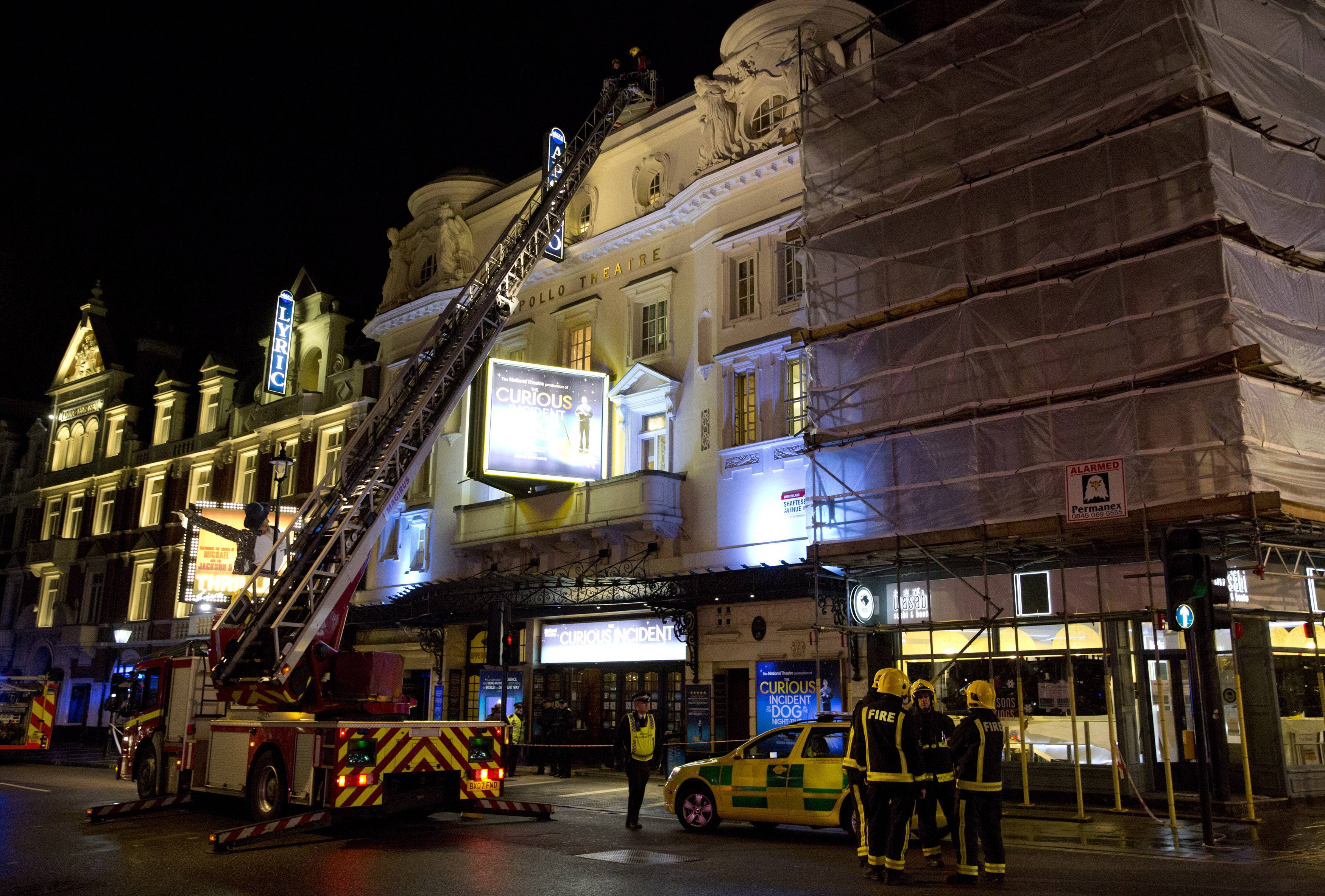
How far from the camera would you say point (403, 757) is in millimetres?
13492

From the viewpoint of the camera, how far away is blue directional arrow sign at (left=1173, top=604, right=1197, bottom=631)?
39.0 feet

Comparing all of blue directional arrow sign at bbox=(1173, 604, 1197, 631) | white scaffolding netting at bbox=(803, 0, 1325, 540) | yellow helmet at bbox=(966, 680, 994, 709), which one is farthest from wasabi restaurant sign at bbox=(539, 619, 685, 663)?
yellow helmet at bbox=(966, 680, 994, 709)

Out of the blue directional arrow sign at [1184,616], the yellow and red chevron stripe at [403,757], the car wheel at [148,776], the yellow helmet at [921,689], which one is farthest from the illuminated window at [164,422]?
the blue directional arrow sign at [1184,616]

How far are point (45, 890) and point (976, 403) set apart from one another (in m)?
13.8

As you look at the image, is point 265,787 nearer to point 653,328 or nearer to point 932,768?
point 932,768

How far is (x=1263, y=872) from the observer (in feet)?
32.2

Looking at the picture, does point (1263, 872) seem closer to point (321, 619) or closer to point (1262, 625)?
point (1262, 625)

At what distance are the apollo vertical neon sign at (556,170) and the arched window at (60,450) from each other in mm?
32457

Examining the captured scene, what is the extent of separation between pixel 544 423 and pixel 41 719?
15.9 metres

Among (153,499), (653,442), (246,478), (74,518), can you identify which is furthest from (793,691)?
(74,518)

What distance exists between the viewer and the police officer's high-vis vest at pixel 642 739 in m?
14.1

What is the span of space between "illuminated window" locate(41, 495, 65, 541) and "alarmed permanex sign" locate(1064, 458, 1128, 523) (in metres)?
46.8

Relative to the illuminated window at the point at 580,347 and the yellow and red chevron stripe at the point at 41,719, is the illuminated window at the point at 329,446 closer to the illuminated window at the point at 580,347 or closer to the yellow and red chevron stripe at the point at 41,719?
the yellow and red chevron stripe at the point at 41,719

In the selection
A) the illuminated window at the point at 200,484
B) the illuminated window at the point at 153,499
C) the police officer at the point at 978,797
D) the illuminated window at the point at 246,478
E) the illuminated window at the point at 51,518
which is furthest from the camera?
the illuminated window at the point at 51,518
